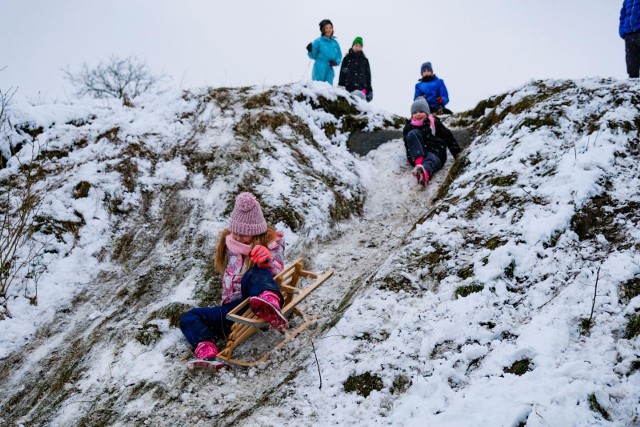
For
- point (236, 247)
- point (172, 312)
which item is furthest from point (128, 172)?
point (236, 247)

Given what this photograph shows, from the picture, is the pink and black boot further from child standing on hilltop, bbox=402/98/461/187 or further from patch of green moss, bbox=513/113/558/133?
patch of green moss, bbox=513/113/558/133

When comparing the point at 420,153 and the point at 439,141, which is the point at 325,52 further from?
the point at 420,153

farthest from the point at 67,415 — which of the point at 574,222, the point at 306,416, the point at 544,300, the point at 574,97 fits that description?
the point at 574,97

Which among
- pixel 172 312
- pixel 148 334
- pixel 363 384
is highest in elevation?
pixel 172 312

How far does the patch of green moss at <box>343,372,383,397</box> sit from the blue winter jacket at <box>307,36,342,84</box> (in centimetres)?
963

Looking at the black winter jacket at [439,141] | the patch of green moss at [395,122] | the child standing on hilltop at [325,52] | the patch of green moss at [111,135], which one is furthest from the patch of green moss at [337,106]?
the patch of green moss at [111,135]

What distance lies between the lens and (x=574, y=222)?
4.57m

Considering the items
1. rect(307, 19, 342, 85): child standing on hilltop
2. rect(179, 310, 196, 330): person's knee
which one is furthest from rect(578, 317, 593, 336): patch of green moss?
rect(307, 19, 342, 85): child standing on hilltop

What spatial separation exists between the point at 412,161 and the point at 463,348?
17.0ft

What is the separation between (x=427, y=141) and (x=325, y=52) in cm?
465

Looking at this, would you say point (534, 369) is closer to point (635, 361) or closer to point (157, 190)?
point (635, 361)

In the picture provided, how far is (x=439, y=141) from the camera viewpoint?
8492mm

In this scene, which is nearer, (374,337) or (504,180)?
(374,337)

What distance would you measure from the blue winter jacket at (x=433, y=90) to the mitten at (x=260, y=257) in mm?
7918
